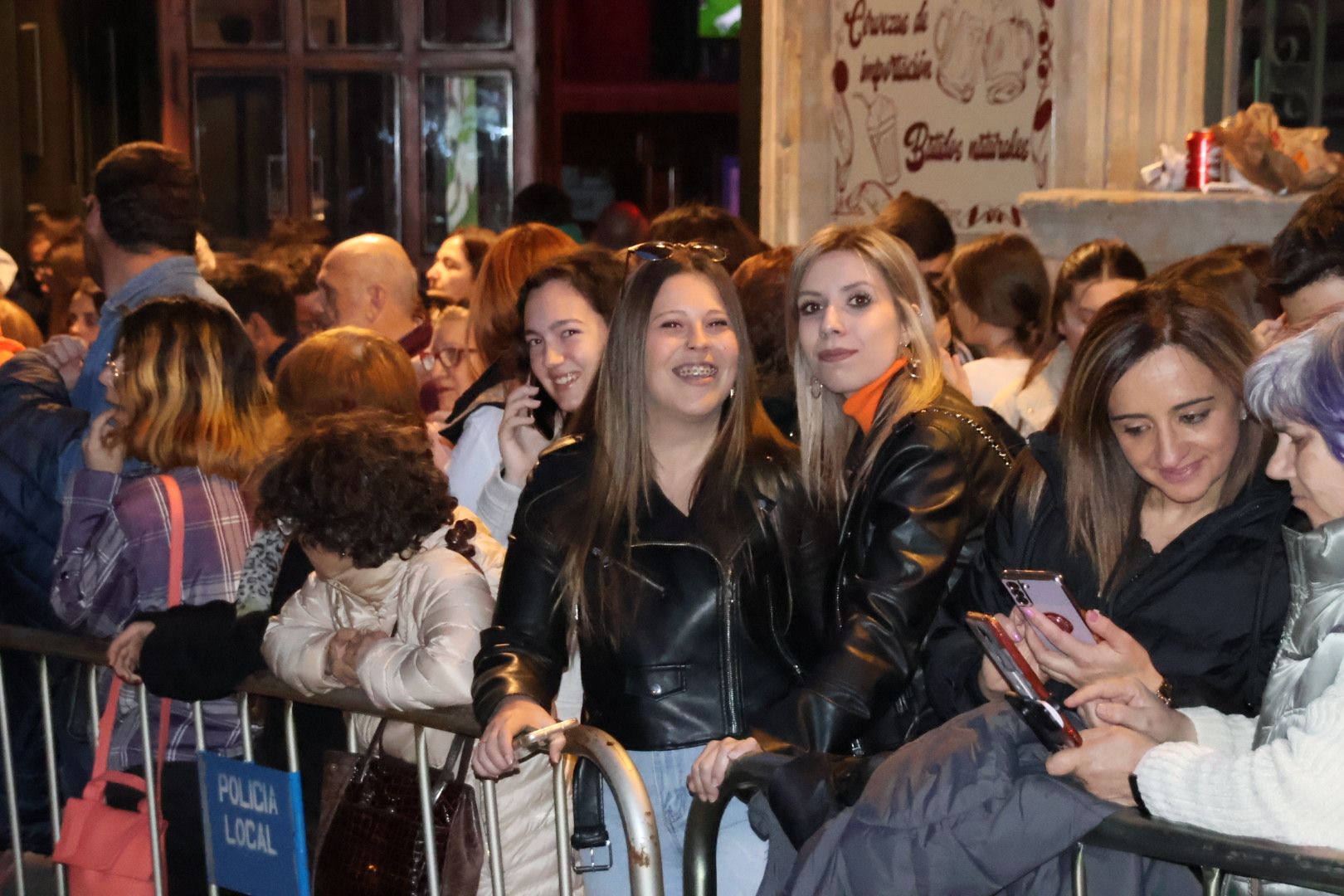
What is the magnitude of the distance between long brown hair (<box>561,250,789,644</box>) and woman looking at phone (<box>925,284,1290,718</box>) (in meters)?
0.47

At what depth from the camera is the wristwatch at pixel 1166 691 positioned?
2656 millimetres

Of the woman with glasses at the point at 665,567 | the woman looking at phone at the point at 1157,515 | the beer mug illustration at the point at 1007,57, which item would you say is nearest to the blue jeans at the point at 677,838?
the woman with glasses at the point at 665,567

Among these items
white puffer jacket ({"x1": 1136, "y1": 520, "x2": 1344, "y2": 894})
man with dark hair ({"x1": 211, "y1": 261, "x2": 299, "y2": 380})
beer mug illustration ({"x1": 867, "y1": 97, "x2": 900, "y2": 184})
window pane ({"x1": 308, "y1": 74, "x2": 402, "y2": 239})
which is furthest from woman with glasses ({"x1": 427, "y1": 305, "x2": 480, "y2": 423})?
window pane ({"x1": 308, "y1": 74, "x2": 402, "y2": 239})

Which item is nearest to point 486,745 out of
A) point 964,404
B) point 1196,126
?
point 964,404

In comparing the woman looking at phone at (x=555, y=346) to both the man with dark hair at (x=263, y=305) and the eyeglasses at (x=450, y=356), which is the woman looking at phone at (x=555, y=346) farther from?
the man with dark hair at (x=263, y=305)

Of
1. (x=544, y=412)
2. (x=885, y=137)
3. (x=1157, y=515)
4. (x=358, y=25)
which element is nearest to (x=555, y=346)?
(x=544, y=412)

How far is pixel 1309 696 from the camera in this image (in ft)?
7.42

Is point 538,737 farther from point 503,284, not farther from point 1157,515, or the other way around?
point 503,284

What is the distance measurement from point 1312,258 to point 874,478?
3.33 feet

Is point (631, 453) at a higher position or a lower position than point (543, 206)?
lower

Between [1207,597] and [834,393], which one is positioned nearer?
[1207,597]

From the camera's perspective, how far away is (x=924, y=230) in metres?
6.70

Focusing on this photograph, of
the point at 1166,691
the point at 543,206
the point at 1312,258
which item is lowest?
the point at 1166,691

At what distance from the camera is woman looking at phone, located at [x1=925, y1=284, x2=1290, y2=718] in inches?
109
